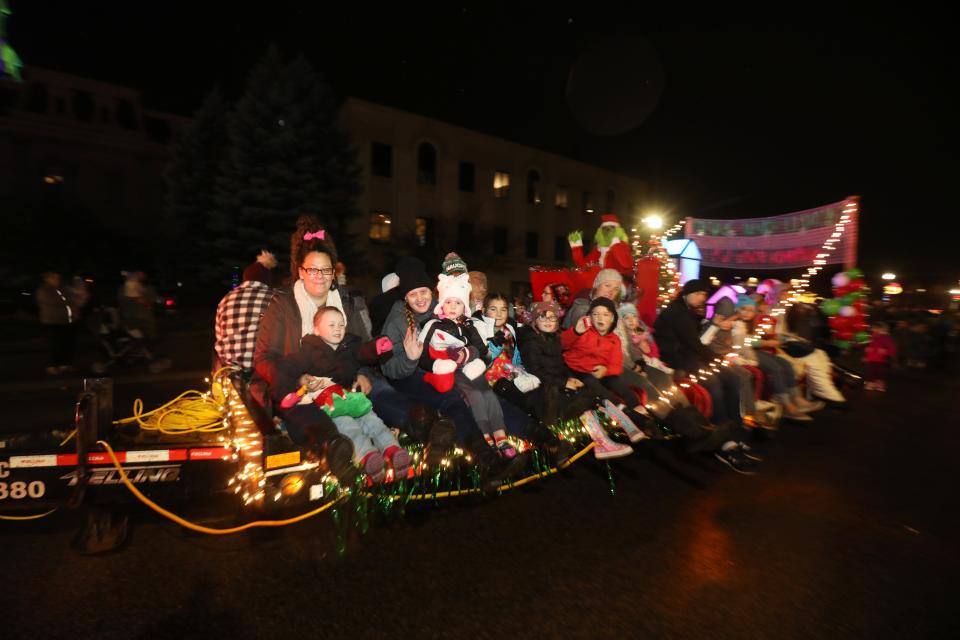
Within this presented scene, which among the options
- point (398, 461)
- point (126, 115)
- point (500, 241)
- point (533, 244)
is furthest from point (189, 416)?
point (126, 115)

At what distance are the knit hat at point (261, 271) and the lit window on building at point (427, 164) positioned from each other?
71.5 feet

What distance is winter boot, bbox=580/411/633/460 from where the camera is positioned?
4.21 metres

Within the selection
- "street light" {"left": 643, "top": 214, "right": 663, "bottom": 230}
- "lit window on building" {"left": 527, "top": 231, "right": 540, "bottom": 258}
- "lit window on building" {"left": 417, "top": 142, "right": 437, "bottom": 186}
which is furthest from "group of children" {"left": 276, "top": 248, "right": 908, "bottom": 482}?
"lit window on building" {"left": 527, "top": 231, "right": 540, "bottom": 258}

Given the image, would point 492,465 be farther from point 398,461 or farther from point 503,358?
point 503,358

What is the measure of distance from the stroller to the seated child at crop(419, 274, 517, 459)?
8.31 meters

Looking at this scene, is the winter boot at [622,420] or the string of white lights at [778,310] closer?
the winter boot at [622,420]

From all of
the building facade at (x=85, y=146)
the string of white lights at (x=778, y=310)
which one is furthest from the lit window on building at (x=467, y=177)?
the string of white lights at (x=778, y=310)

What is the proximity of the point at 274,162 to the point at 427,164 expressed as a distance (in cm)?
896

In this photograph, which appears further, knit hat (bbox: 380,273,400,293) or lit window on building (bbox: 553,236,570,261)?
lit window on building (bbox: 553,236,570,261)

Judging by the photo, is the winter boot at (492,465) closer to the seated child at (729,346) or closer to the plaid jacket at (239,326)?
the plaid jacket at (239,326)

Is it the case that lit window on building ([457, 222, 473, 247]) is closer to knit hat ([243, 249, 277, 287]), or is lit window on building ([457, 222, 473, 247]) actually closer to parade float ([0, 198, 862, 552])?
knit hat ([243, 249, 277, 287])

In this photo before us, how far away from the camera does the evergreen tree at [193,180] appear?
23.2 m

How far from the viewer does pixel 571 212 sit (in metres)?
31.4

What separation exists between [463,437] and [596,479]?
182cm
